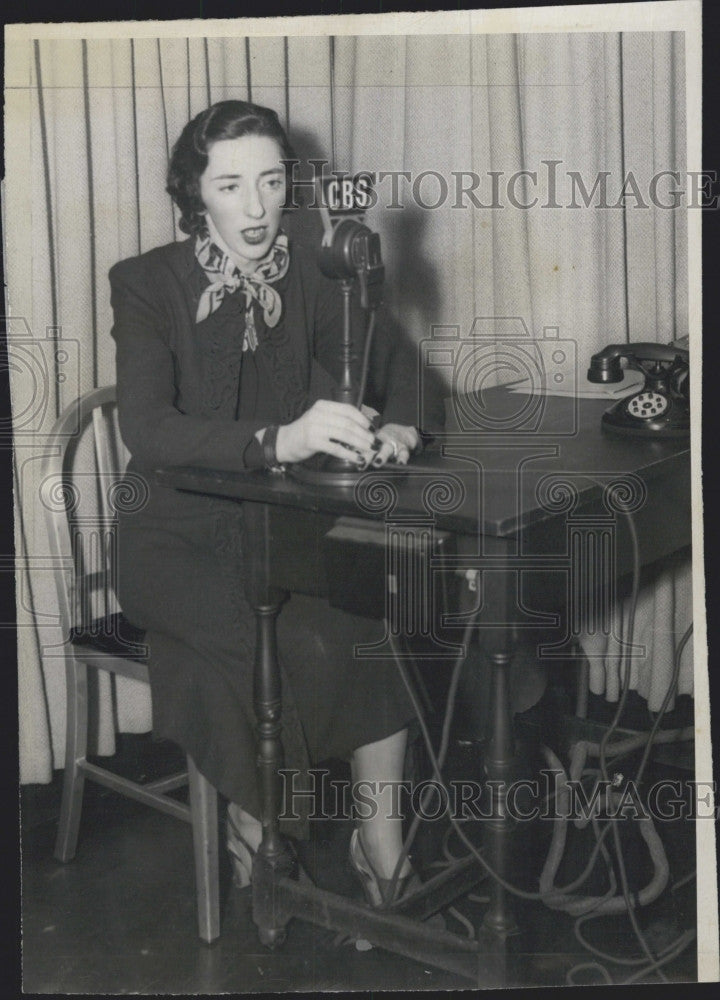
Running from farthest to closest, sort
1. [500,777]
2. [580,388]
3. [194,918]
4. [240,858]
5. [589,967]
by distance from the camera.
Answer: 1. [580,388]
2. [240,858]
3. [194,918]
4. [589,967]
5. [500,777]

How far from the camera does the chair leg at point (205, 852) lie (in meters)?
2.08

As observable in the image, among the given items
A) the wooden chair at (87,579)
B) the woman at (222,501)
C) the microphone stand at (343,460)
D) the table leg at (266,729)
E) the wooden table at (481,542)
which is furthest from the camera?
the wooden chair at (87,579)

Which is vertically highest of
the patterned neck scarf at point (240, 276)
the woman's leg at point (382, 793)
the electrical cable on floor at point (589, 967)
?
the patterned neck scarf at point (240, 276)

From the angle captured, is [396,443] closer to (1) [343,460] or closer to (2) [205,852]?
(1) [343,460]

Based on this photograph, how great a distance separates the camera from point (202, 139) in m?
2.03

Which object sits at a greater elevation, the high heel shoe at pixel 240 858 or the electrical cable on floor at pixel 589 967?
the high heel shoe at pixel 240 858

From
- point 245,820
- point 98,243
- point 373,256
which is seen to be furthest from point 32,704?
point 373,256

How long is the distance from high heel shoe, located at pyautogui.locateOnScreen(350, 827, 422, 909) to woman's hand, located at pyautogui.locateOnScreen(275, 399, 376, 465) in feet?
2.40

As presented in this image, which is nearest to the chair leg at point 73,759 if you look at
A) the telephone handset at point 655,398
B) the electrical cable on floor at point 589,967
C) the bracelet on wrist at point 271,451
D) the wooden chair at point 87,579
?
the wooden chair at point 87,579

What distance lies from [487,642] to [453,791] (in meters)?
0.65

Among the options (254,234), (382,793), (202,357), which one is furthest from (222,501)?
(382,793)

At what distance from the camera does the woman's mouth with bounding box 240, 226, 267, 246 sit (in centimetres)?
207

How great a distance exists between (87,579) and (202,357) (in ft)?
1.61

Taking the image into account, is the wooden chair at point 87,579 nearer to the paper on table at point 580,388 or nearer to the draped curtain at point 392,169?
the draped curtain at point 392,169
